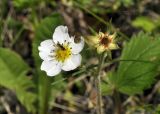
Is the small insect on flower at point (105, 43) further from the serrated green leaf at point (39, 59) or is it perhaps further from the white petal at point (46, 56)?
the serrated green leaf at point (39, 59)

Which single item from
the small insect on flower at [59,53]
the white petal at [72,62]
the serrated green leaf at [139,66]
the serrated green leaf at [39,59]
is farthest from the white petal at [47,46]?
the serrated green leaf at [139,66]

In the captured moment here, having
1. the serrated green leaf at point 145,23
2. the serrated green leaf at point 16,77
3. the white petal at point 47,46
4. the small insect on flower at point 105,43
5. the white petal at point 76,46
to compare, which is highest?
the serrated green leaf at point 145,23

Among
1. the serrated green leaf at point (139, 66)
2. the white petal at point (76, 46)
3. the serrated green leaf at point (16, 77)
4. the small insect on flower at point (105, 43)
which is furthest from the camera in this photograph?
the serrated green leaf at point (16, 77)

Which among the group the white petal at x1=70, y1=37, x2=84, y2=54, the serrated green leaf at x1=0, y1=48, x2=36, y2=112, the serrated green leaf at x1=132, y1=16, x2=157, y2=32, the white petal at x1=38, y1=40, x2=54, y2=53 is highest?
the serrated green leaf at x1=132, y1=16, x2=157, y2=32

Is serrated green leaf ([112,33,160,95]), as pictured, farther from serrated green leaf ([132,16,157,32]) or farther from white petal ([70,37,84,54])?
serrated green leaf ([132,16,157,32])

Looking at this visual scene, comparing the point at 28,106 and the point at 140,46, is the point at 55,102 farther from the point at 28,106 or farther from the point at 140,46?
Answer: the point at 140,46

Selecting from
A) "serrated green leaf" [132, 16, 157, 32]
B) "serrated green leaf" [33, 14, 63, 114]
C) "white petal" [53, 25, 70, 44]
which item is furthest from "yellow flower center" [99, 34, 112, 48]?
"serrated green leaf" [132, 16, 157, 32]

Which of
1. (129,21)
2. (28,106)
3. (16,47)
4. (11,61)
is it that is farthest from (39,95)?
(129,21)
